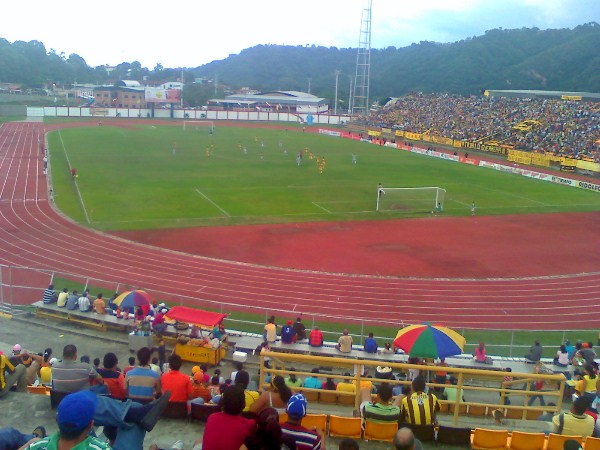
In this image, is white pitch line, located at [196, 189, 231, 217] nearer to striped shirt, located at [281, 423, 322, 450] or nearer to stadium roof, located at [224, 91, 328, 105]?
striped shirt, located at [281, 423, 322, 450]

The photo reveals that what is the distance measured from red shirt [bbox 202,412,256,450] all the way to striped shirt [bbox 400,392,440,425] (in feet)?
9.68

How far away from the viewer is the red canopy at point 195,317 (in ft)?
48.0

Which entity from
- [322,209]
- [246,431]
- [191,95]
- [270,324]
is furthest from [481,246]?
[191,95]

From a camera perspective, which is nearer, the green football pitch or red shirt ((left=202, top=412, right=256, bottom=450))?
red shirt ((left=202, top=412, right=256, bottom=450))

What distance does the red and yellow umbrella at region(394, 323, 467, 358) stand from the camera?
1202 cm

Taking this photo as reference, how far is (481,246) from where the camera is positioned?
94.3ft

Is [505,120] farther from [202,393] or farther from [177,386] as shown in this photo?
[177,386]

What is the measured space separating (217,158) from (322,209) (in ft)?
76.5

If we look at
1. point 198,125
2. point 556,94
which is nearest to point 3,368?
point 198,125

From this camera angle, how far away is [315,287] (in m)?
21.6

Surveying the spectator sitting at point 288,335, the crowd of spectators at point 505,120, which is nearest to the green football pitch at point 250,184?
the crowd of spectators at point 505,120

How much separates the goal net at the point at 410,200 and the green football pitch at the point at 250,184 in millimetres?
320

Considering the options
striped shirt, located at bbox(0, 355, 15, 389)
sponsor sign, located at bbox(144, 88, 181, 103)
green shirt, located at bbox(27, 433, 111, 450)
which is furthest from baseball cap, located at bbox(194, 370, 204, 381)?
sponsor sign, located at bbox(144, 88, 181, 103)

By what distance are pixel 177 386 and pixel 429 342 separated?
20.5ft
